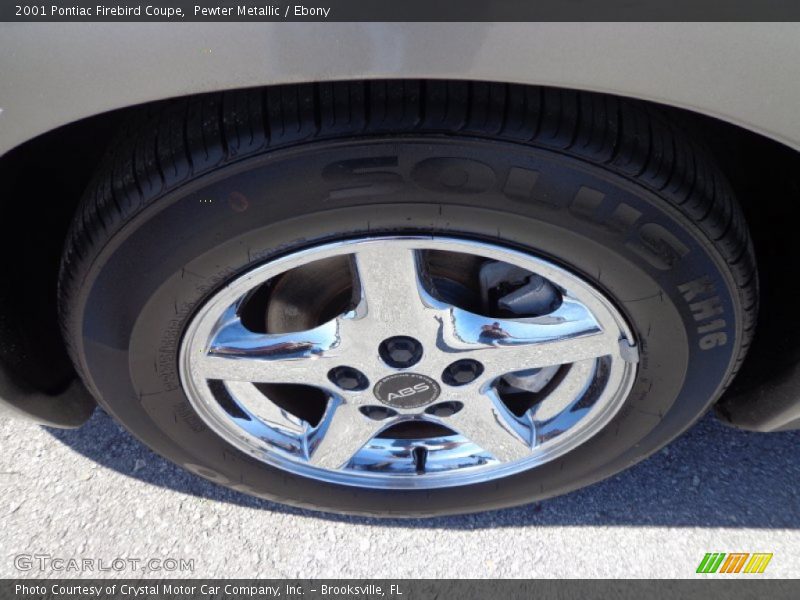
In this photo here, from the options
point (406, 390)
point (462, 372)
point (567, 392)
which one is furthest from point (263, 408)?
point (567, 392)

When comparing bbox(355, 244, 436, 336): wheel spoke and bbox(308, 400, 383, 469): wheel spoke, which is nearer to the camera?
bbox(355, 244, 436, 336): wheel spoke

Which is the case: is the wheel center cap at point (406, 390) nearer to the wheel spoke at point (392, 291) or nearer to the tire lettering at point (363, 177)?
the wheel spoke at point (392, 291)

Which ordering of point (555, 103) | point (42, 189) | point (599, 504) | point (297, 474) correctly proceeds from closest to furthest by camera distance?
point (555, 103) < point (42, 189) < point (297, 474) < point (599, 504)

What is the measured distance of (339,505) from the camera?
178 cm

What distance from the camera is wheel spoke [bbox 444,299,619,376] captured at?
4.63 feet

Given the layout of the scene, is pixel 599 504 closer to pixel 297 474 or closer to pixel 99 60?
pixel 297 474

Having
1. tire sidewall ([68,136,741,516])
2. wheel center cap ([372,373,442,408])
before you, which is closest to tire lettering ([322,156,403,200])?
tire sidewall ([68,136,741,516])

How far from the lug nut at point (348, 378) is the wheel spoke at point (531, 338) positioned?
0.66ft

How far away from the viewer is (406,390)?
5.05 ft

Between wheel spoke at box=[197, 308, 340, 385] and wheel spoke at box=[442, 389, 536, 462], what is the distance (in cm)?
37
